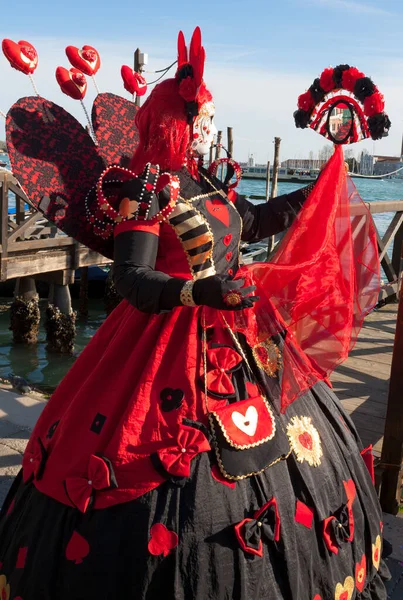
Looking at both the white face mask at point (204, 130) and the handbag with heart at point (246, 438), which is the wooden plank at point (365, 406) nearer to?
the handbag with heart at point (246, 438)

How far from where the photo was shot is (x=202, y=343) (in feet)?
6.82

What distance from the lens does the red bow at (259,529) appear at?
1872 millimetres

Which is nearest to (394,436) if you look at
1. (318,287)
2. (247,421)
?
(318,287)

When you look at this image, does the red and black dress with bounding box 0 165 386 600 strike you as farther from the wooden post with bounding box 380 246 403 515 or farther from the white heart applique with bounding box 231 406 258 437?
the wooden post with bounding box 380 246 403 515

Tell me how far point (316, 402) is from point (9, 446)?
2.43 meters

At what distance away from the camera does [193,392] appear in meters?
2.00

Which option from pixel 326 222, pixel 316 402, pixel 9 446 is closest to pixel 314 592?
pixel 316 402

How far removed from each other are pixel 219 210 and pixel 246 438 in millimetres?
843

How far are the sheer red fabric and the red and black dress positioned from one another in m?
0.02

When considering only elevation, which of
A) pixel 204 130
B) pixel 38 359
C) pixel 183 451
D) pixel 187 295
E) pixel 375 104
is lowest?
pixel 38 359

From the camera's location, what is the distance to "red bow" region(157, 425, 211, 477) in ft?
6.18

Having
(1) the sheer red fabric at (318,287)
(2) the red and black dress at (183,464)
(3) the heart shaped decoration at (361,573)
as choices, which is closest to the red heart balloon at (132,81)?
(2) the red and black dress at (183,464)

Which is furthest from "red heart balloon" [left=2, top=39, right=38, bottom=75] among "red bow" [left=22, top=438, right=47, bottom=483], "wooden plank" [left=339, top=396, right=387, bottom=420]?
"wooden plank" [left=339, top=396, right=387, bottom=420]

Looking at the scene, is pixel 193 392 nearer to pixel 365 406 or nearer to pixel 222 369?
pixel 222 369
